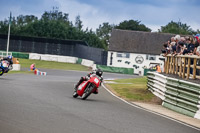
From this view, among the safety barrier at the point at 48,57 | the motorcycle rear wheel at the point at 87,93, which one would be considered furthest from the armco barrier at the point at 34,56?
the motorcycle rear wheel at the point at 87,93

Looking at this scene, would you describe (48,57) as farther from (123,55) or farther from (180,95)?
(180,95)

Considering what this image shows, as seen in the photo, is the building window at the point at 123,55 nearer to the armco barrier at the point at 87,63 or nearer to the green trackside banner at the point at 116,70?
the armco barrier at the point at 87,63

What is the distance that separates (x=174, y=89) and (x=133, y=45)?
5697cm

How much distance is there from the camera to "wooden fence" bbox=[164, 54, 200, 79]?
15.6 metres

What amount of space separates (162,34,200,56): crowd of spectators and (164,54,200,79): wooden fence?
0.94ft

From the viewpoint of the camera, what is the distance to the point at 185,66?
→ 16797 millimetres

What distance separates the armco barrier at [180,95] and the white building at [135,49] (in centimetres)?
5126

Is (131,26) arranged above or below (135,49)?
above

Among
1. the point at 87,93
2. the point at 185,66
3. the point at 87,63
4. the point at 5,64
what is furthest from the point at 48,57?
the point at 87,93

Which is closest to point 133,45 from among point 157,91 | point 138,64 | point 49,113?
point 138,64

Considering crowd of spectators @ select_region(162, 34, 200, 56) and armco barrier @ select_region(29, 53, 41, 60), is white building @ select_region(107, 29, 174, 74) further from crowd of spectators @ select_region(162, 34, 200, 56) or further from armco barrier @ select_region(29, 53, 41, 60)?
crowd of spectators @ select_region(162, 34, 200, 56)

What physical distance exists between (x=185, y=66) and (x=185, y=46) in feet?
5.09

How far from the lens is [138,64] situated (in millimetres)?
70438

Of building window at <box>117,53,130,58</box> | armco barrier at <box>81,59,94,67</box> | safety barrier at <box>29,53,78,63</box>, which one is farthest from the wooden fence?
building window at <box>117,53,130,58</box>
